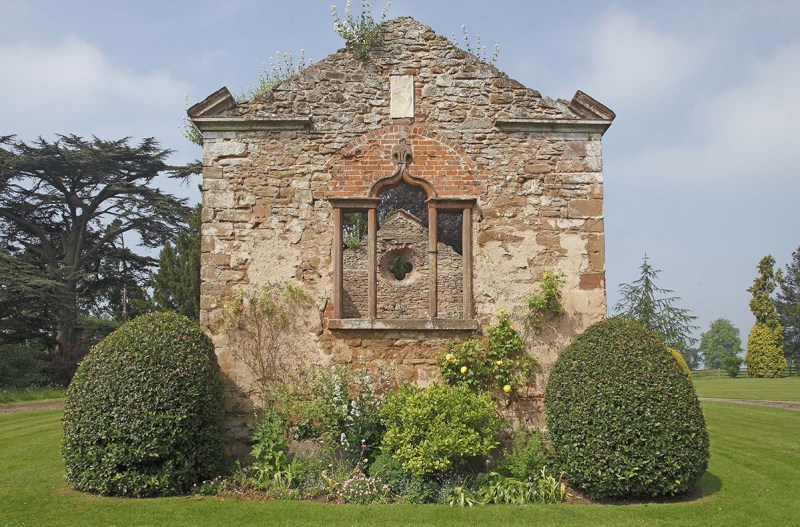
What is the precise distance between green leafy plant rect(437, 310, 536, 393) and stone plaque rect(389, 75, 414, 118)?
3.03 meters

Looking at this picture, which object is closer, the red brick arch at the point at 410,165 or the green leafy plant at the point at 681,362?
the green leafy plant at the point at 681,362

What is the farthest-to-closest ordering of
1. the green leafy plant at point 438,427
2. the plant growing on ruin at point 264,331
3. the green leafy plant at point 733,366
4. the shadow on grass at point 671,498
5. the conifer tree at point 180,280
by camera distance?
1. the green leafy plant at point 733,366
2. the conifer tree at point 180,280
3. the plant growing on ruin at point 264,331
4. the green leafy plant at point 438,427
5. the shadow on grass at point 671,498

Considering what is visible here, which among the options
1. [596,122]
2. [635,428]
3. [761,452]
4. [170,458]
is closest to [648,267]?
[761,452]

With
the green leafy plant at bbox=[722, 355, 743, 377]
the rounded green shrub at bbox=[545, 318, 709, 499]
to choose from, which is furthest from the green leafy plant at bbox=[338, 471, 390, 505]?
the green leafy plant at bbox=[722, 355, 743, 377]

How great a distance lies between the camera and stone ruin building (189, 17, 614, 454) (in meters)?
8.62

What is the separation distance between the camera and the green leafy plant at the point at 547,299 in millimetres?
8570

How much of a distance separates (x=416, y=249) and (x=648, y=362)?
11070mm

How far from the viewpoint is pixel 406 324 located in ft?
28.3

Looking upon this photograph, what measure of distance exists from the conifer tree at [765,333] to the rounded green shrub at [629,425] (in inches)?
1246

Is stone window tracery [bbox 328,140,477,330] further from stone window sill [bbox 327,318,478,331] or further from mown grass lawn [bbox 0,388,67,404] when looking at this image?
mown grass lawn [bbox 0,388,67,404]

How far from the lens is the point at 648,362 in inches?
292

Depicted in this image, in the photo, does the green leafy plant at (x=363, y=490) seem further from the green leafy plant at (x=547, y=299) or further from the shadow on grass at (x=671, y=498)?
the green leafy plant at (x=547, y=299)

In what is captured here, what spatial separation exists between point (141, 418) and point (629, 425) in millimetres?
5302

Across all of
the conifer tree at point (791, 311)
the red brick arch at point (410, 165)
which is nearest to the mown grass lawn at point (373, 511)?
the red brick arch at point (410, 165)
